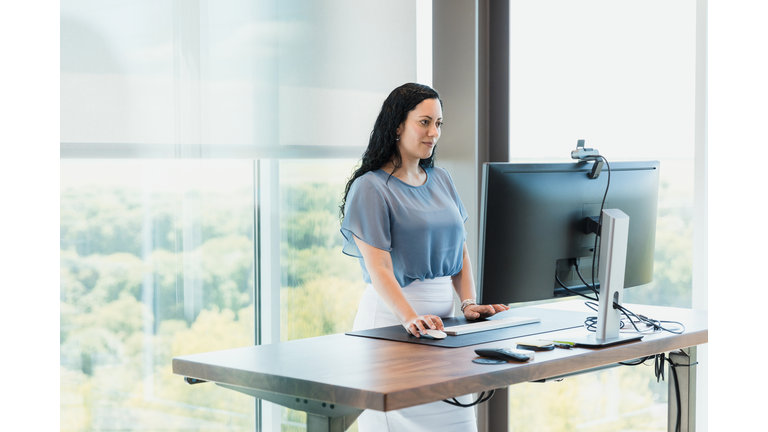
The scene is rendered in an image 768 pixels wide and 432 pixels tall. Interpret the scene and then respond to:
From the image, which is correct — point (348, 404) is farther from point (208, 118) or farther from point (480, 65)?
point (480, 65)

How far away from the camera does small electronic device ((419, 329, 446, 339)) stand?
202cm

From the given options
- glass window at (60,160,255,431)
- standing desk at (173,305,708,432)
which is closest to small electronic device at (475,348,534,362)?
standing desk at (173,305,708,432)

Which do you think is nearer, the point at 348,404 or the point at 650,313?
the point at 348,404

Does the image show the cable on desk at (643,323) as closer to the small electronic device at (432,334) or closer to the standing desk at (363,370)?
the standing desk at (363,370)

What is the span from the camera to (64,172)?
243 cm

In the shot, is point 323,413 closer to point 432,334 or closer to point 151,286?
point 432,334

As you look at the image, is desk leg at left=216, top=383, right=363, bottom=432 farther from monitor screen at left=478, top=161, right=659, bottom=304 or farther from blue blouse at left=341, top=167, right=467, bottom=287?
blue blouse at left=341, top=167, right=467, bottom=287

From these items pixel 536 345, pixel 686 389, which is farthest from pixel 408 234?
pixel 686 389

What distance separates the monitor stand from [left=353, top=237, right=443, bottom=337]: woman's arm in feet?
1.41

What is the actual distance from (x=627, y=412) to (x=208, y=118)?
7.29ft

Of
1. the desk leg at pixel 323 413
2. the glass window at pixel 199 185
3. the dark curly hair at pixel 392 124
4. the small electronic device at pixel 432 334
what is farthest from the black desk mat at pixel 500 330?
the glass window at pixel 199 185

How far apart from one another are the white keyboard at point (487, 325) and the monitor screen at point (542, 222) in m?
0.22

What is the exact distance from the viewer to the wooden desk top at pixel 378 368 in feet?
4.89

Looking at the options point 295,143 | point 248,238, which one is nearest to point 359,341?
point 248,238
